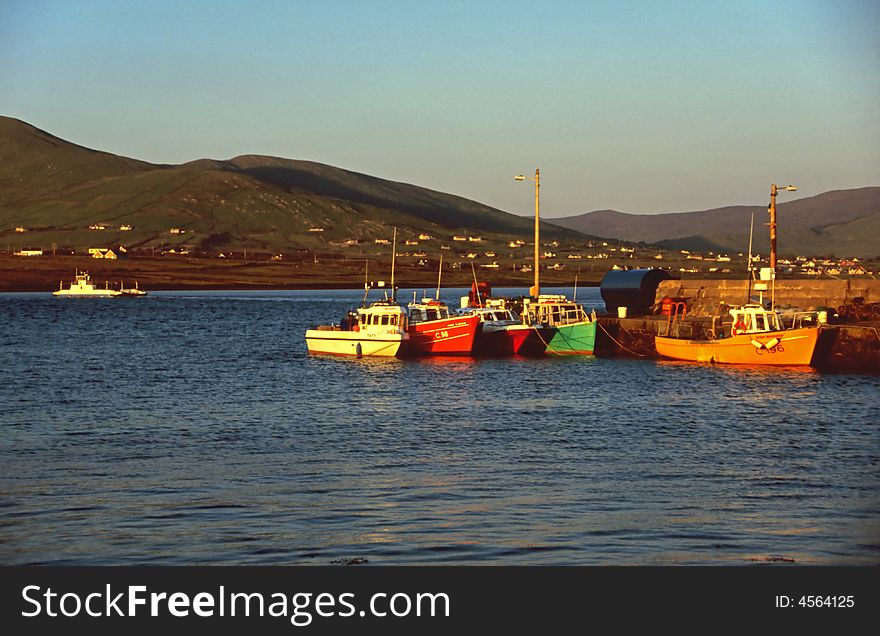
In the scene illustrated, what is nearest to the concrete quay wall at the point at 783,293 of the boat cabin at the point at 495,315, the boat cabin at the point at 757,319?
the boat cabin at the point at 757,319

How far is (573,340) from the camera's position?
73250mm

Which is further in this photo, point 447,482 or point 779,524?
point 447,482

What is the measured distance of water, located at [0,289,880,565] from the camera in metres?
21.4

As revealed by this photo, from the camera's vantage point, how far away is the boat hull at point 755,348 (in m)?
61.4

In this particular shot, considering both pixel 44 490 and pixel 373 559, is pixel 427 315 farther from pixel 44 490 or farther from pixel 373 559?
pixel 373 559

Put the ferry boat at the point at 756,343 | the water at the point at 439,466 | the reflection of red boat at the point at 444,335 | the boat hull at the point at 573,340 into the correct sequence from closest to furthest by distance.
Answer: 1. the water at the point at 439,466
2. the ferry boat at the point at 756,343
3. the reflection of red boat at the point at 444,335
4. the boat hull at the point at 573,340

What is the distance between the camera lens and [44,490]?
27281 millimetres

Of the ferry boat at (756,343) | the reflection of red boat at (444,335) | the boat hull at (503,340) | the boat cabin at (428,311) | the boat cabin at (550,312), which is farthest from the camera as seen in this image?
the boat cabin at (428,311)

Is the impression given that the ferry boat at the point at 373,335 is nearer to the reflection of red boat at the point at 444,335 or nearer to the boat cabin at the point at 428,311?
the reflection of red boat at the point at 444,335

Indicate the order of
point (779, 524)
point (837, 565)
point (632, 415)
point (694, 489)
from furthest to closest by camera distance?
1. point (632, 415)
2. point (694, 489)
3. point (779, 524)
4. point (837, 565)

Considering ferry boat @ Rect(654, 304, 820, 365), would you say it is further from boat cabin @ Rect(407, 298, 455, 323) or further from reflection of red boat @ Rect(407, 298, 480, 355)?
boat cabin @ Rect(407, 298, 455, 323)

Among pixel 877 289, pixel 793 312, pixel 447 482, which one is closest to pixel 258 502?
pixel 447 482

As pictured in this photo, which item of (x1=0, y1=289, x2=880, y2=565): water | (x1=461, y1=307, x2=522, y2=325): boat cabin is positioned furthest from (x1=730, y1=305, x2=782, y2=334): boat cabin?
(x1=461, y1=307, x2=522, y2=325): boat cabin

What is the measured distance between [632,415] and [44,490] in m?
24.0
